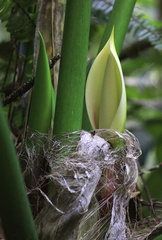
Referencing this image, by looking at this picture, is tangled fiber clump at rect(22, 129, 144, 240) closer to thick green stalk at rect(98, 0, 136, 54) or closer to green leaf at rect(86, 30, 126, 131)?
green leaf at rect(86, 30, 126, 131)

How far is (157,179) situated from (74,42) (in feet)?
2.53

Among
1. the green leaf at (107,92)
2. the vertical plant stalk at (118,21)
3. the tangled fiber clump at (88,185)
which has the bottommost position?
the tangled fiber clump at (88,185)

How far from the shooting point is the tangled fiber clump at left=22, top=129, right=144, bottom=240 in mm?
457

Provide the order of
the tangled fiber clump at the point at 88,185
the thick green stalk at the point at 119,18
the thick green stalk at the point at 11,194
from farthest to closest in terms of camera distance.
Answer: the thick green stalk at the point at 119,18, the tangled fiber clump at the point at 88,185, the thick green stalk at the point at 11,194

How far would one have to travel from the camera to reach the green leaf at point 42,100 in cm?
52

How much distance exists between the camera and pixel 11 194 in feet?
1.15

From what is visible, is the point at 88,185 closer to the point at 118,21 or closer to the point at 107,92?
the point at 107,92

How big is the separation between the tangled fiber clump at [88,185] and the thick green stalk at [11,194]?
0.09m

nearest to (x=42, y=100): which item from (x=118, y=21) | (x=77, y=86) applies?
(x=77, y=86)

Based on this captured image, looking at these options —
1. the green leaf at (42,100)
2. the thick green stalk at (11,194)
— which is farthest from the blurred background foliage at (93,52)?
the thick green stalk at (11,194)

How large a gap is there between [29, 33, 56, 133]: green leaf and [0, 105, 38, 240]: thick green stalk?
172mm

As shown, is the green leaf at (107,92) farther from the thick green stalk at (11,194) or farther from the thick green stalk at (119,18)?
the thick green stalk at (11,194)

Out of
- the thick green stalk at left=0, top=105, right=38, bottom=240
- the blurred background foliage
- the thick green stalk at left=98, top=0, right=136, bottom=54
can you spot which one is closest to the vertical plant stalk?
the thick green stalk at left=98, top=0, right=136, bottom=54

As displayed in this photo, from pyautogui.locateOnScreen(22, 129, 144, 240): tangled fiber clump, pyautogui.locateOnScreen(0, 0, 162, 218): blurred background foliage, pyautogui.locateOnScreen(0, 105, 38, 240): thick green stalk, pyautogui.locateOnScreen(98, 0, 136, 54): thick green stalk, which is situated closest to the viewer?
pyautogui.locateOnScreen(0, 105, 38, 240): thick green stalk
